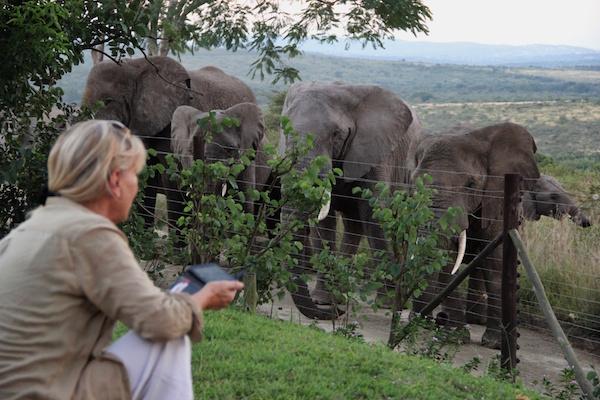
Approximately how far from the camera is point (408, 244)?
8.11m

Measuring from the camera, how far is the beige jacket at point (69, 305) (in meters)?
3.48

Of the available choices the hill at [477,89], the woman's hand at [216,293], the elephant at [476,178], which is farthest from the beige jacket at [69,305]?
the hill at [477,89]

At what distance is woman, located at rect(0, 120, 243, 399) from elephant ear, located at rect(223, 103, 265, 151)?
335 inches

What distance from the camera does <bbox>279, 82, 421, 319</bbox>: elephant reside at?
1245cm

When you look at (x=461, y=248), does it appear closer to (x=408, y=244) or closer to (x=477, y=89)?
(x=408, y=244)

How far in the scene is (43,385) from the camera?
3559 millimetres

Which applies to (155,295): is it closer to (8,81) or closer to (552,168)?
(8,81)

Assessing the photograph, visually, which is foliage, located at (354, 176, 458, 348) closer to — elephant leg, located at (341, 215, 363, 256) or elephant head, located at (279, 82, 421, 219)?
elephant leg, located at (341, 215, 363, 256)

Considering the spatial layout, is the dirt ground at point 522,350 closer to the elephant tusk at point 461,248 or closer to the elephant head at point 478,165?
the elephant tusk at point 461,248

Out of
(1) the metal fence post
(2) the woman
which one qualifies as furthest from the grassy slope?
(2) the woman

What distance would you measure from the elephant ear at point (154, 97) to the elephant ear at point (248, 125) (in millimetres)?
1906

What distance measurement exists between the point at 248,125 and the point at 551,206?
3.77 metres

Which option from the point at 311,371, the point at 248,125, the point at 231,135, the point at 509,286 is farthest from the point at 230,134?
the point at 311,371

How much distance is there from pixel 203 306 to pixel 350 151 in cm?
922
